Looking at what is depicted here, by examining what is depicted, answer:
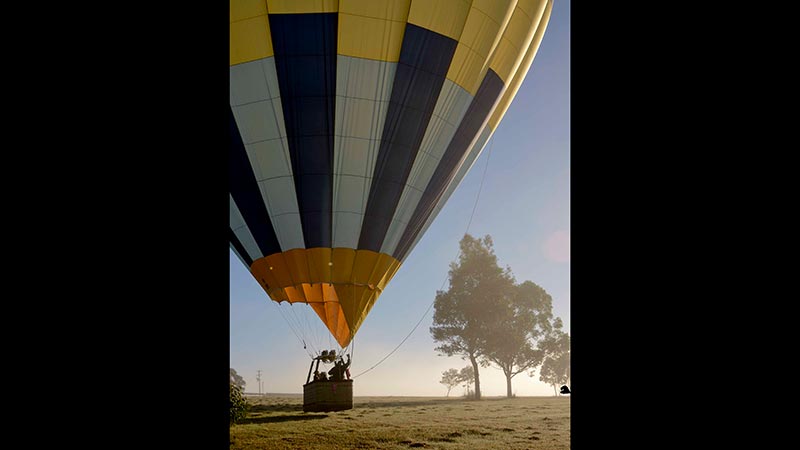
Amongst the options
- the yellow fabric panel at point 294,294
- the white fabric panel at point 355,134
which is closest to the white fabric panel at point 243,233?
the yellow fabric panel at point 294,294

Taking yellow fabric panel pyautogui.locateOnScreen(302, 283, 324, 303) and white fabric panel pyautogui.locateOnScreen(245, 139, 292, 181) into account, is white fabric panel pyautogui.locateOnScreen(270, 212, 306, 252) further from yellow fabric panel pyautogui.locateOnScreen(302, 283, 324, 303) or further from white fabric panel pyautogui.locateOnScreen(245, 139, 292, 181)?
yellow fabric panel pyautogui.locateOnScreen(302, 283, 324, 303)

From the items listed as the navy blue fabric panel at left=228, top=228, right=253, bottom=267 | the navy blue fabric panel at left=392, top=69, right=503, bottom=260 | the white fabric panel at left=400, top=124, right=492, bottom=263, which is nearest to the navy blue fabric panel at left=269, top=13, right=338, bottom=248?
the navy blue fabric panel at left=228, top=228, right=253, bottom=267

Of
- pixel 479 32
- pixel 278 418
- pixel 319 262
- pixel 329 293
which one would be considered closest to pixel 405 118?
pixel 479 32

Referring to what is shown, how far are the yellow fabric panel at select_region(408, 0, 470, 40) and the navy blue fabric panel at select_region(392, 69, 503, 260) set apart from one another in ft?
4.52

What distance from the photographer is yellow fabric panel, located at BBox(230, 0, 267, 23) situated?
35.6ft

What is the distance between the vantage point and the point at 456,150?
12820mm

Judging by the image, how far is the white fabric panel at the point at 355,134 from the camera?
11477 mm

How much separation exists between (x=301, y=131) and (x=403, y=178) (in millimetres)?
2178

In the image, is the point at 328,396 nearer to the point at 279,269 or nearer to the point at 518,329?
the point at 279,269

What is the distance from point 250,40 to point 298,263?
14.0 ft
